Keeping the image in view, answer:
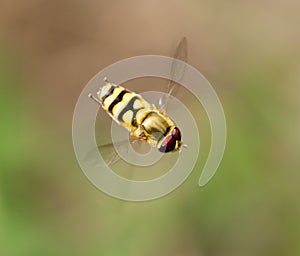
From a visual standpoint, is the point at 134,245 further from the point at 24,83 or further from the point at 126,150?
the point at 24,83

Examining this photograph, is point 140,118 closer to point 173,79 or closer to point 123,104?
point 123,104

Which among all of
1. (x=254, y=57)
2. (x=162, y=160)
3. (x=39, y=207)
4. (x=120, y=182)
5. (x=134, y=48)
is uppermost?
(x=254, y=57)

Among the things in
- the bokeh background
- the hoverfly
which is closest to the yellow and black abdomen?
the hoverfly

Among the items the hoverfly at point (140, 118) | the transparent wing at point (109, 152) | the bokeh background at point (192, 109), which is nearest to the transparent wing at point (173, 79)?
the hoverfly at point (140, 118)

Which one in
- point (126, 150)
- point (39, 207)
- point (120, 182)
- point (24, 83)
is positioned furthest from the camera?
point (24, 83)

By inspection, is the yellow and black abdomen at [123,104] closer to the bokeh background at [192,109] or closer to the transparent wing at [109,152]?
the transparent wing at [109,152]

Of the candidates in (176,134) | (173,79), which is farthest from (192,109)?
(176,134)

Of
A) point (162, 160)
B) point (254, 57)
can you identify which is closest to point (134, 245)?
point (162, 160)
